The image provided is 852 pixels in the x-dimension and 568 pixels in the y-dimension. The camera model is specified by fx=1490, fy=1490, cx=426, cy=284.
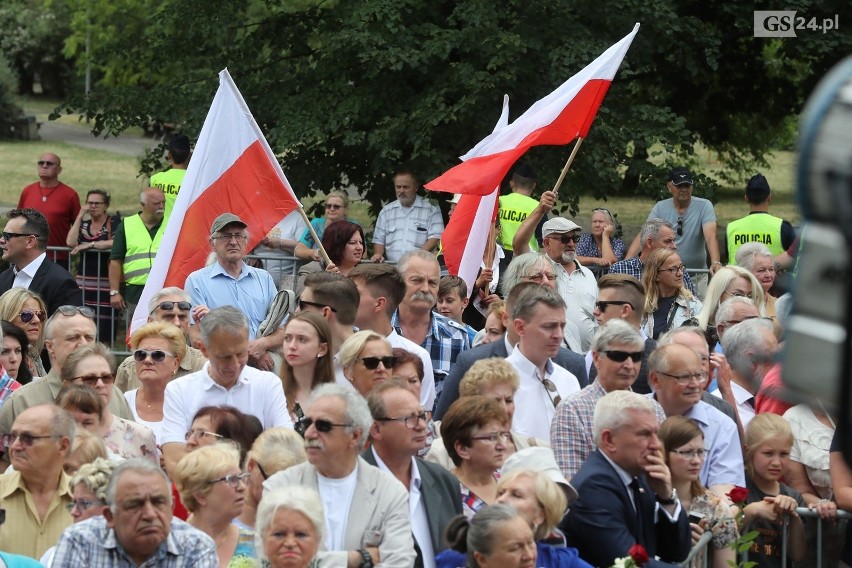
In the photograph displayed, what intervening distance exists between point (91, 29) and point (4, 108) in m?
25.0

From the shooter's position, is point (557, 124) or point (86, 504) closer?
point (86, 504)

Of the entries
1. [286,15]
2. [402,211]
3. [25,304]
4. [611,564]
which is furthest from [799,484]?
[286,15]

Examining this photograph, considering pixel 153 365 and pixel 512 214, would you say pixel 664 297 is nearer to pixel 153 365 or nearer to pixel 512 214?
pixel 512 214

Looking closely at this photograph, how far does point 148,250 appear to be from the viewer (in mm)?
12953

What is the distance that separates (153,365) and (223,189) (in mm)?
2648

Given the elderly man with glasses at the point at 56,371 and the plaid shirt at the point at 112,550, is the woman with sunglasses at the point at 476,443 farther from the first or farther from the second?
the elderly man with glasses at the point at 56,371

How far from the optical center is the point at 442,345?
29.1 ft

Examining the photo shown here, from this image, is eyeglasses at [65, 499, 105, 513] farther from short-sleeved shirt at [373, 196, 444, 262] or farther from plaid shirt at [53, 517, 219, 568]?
short-sleeved shirt at [373, 196, 444, 262]

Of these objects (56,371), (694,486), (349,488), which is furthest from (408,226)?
(349,488)

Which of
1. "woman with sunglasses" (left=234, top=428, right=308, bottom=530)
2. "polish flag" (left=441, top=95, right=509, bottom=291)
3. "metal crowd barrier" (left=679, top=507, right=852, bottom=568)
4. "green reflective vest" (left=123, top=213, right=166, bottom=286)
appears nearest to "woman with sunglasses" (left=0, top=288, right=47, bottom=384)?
"woman with sunglasses" (left=234, top=428, right=308, bottom=530)

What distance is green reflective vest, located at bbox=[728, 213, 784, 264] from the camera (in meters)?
12.8

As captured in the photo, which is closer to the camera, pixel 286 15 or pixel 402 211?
pixel 402 211

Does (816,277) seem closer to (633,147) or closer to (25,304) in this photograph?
(25,304)

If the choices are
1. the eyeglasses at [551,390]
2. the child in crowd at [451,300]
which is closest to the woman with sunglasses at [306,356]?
the eyeglasses at [551,390]
